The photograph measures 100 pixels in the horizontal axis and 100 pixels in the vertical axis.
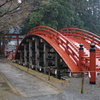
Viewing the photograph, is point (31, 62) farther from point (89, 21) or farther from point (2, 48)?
point (89, 21)

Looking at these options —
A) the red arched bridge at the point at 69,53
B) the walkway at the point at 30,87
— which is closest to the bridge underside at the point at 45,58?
the red arched bridge at the point at 69,53

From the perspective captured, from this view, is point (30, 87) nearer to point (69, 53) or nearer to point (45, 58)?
point (69, 53)

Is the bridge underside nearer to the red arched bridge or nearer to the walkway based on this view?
the red arched bridge

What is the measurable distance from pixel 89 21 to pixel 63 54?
86.0ft

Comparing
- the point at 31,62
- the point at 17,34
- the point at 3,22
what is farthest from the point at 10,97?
the point at 17,34

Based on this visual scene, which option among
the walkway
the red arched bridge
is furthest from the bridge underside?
the walkway

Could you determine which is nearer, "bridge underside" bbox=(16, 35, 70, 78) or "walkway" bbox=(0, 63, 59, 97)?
"walkway" bbox=(0, 63, 59, 97)

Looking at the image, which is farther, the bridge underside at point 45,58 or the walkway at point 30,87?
the bridge underside at point 45,58

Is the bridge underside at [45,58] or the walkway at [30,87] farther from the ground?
the bridge underside at [45,58]

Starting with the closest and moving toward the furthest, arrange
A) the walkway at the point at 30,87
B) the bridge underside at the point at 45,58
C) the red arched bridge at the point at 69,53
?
the walkway at the point at 30,87 < the red arched bridge at the point at 69,53 < the bridge underside at the point at 45,58

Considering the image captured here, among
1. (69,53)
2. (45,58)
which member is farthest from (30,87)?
(45,58)

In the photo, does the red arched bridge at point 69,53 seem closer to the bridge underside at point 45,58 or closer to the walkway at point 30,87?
the bridge underside at point 45,58

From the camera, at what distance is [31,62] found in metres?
17.8

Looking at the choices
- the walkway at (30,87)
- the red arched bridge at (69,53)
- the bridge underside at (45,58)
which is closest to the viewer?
the walkway at (30,87)
